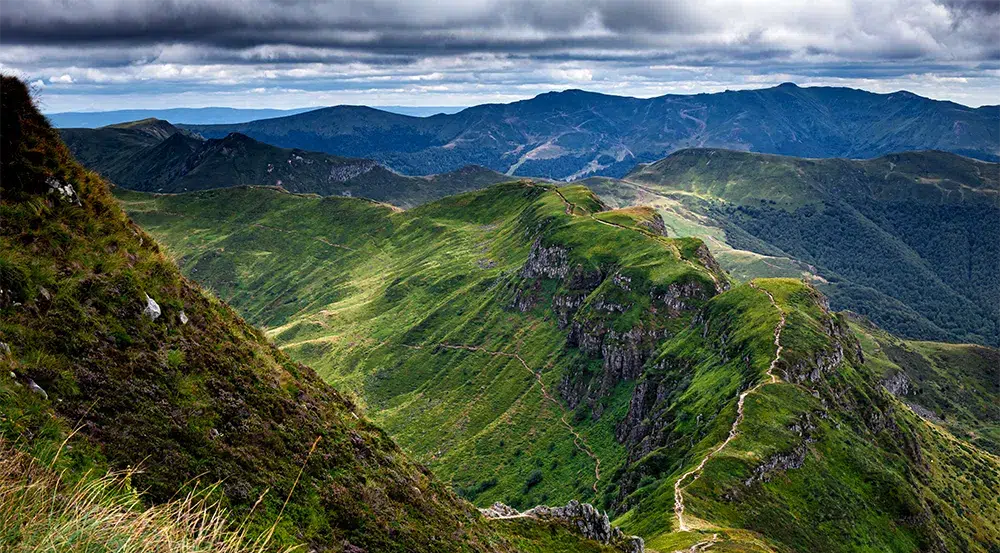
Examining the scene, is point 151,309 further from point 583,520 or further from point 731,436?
point 731,436

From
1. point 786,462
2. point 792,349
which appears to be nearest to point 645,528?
point 786,462

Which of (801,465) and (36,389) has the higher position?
(36,389)

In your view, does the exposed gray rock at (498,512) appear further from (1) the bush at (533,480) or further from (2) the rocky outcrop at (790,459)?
(1) the bush at (533,480)

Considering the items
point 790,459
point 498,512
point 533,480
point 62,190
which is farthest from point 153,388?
point 533,480

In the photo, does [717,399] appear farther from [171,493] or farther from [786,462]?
[171,493]

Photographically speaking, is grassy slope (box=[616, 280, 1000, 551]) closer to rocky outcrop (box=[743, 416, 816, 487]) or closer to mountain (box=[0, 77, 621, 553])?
rocky outcrop (box=[743, 416, 816, 487])

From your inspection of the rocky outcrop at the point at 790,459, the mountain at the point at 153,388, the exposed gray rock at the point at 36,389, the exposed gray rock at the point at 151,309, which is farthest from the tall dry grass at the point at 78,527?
the rocky outcrop at the point at 790,459
